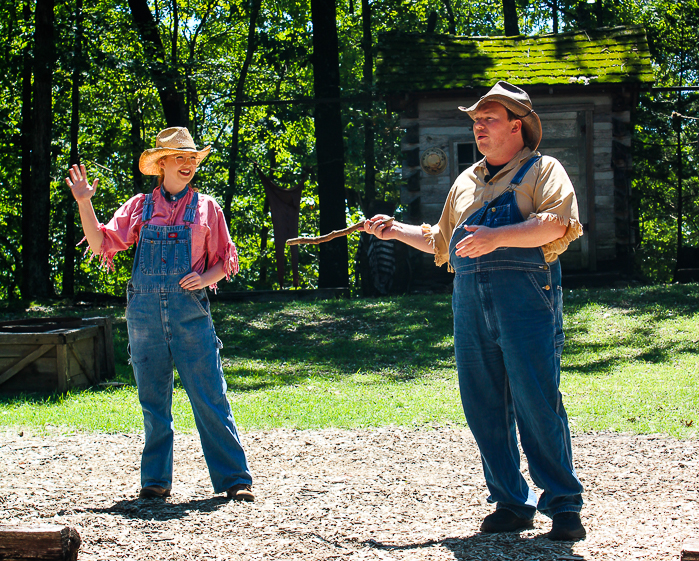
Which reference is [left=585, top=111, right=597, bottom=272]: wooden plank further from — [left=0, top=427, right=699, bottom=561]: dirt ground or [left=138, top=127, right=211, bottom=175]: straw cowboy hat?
[left=138, top=127, right=211, bottom=175]: straw cowboy hat

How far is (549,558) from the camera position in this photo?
3.35m

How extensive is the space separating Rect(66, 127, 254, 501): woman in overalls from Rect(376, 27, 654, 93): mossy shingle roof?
10.2 meters

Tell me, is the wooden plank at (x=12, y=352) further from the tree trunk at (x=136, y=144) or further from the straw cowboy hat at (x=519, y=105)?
the tree trunk at (x=136, y=144)

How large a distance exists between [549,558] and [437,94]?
1195 cm

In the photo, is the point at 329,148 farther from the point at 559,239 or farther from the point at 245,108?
the point at 559,239

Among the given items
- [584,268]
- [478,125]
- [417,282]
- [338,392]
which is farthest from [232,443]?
[584,268]

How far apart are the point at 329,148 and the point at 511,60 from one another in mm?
3979

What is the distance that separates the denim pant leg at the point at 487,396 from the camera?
3.67 metres

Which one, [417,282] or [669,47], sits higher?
[669,47]

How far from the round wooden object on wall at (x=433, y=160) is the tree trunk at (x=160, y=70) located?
5.01 meters

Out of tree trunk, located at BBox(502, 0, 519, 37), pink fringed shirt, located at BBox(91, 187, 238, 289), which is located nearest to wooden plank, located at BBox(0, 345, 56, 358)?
pink fringed shirt, located at BBox(91, 187, 238, 289)

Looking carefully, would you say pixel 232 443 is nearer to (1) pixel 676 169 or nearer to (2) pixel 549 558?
(2) pixel 549 558

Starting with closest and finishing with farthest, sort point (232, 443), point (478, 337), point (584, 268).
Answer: point (478, 337)
point (232, 443)
point (584, 268)

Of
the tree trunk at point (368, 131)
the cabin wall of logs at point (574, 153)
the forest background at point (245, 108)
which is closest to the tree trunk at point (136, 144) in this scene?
the forest background at point (245, 108)
